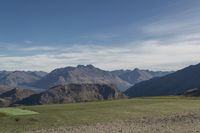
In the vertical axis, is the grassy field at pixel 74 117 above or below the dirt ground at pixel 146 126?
above

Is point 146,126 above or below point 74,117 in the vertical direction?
below

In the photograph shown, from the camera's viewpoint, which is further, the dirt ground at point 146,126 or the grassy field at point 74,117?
the grassy field at point 74,117

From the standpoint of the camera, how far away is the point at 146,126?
54969 millimetres

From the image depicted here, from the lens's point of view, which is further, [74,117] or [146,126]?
[74,117]

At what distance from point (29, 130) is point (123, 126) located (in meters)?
12.5

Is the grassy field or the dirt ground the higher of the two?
the grassy field

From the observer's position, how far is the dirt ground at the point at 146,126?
167 ft

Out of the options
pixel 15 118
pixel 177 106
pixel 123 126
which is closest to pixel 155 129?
pixel 123 126

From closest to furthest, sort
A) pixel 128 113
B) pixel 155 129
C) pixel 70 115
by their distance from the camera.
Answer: pixel 155 129, pixel 70 115, pixel 128 113

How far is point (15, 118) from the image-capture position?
201 feet

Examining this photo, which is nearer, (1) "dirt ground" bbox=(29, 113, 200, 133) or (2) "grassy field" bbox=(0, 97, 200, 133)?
(1) "dirt ground" bbox=(29, 113, 200, 133)

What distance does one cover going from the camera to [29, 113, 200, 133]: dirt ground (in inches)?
1999

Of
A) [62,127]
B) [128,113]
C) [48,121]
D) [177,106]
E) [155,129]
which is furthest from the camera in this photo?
[177,106]

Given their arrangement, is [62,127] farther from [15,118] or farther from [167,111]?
[167,111]
